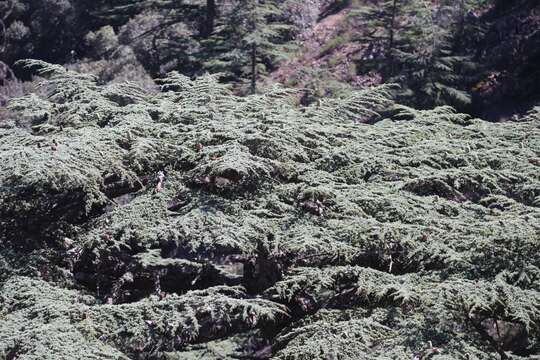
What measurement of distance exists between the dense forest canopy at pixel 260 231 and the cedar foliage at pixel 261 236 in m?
0.02

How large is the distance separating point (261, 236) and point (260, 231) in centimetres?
12

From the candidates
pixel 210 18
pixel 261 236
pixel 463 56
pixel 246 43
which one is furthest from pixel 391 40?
pixel 261 236

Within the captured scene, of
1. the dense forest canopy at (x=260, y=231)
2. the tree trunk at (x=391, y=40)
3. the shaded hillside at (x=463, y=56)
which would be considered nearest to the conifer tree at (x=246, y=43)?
the shaded hillside at (x=463, y=56)

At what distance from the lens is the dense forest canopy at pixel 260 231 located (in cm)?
392

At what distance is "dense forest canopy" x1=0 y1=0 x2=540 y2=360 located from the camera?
3.92 m

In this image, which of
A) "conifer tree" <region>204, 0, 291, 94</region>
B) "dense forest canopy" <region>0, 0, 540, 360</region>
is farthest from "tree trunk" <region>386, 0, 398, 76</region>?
"dense forest canopy" <region>0, 0, 540, 360</region>

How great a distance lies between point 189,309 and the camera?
4066 mm

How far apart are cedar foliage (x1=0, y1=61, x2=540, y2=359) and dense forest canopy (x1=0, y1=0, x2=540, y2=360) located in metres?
0.02

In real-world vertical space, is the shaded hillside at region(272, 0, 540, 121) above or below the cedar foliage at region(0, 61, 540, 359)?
below

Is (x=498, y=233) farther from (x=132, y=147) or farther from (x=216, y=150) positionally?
(x=132, y=147)

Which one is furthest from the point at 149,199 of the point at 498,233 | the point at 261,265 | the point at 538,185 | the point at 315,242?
the point at 538,185

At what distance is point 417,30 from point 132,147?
44.9 ft

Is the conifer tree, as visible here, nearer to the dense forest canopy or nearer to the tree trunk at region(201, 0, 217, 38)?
the tree trunk at region(201, 0, 217, 38)

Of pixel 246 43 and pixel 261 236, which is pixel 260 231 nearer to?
pixel 261 236
